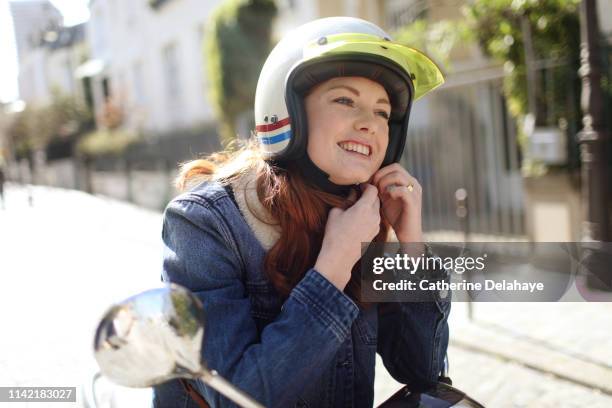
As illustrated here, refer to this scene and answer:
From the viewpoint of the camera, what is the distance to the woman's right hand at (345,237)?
1492 millimetres

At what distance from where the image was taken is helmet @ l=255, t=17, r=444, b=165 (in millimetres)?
1659

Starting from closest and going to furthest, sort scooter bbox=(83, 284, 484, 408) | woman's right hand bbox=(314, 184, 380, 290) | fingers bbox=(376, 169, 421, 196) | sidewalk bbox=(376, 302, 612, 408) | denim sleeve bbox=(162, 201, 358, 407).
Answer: scooter bbox=(83, 284, 484, 408) → denim sleeve bbox=(162, 201, 358, 407) → woman's right hand bbox=(314, 184, 380, 290) → fingers bbox=(376, 169, 421, 196) → sidewalk bbox=(376, 302, 612, 408)

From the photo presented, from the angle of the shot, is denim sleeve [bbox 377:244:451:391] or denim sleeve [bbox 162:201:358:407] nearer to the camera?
denim sleeve [bbox 162:201:358:407]

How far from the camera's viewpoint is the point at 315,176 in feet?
5.82

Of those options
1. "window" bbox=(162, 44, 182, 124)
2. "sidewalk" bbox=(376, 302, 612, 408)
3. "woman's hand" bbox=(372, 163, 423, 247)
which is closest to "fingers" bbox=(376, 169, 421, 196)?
"woman's hand" bbox=(372, 163, 423, 247)

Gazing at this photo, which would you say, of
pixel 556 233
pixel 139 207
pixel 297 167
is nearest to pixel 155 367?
pixel 297 167

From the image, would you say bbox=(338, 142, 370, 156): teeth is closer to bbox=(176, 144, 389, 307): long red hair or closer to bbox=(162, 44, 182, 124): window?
bbox=(176, 144, 389, 307): long red hair

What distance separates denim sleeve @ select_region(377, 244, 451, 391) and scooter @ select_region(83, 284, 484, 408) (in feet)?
2.43

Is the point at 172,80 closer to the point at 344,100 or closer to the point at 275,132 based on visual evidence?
the point at 275,132

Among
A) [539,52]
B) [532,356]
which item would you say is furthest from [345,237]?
[539,52]

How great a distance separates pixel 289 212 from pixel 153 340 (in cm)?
68

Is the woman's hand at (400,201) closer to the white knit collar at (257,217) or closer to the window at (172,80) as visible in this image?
the white knit collar at (257,217)

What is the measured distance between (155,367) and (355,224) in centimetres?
66

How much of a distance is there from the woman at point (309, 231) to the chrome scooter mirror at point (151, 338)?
27 cm
